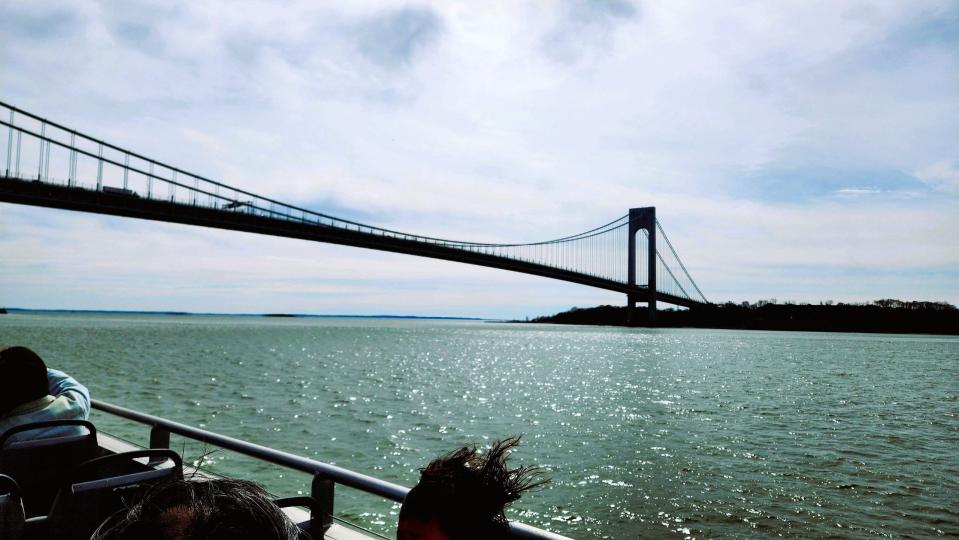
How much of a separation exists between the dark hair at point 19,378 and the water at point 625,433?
128 cm

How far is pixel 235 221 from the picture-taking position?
4175 cm

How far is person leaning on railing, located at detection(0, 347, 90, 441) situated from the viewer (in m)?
2.86

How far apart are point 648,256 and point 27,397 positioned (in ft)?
240

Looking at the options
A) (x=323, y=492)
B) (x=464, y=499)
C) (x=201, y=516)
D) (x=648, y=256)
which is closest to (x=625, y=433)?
(x=323, y=492)

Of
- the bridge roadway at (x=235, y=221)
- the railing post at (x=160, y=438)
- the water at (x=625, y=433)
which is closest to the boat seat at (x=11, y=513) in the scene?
the railing post at (x=160, y=438)

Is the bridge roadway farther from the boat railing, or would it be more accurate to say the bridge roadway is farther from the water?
the boat railing

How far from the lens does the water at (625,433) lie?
7.32m

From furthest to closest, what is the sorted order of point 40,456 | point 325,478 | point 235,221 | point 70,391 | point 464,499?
point 235,221, point 70,391, point 40,456, point 325,478, point 464,499

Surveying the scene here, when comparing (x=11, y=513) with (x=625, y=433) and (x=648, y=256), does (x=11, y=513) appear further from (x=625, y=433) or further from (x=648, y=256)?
(x=648, y=256)

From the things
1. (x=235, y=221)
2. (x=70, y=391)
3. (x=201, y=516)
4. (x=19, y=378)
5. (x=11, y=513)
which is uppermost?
(x=235, y=221)

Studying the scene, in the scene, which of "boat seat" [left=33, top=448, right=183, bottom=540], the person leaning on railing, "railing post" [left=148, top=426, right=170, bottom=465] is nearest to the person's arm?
the person leaning on railing

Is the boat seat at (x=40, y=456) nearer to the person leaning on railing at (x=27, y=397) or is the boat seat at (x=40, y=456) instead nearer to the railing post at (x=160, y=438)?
→ the person leaning on railing at (x=27, y=397)

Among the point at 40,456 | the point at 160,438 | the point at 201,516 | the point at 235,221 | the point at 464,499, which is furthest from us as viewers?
the point at 235,221

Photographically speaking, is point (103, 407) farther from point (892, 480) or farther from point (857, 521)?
point (892, 480)
